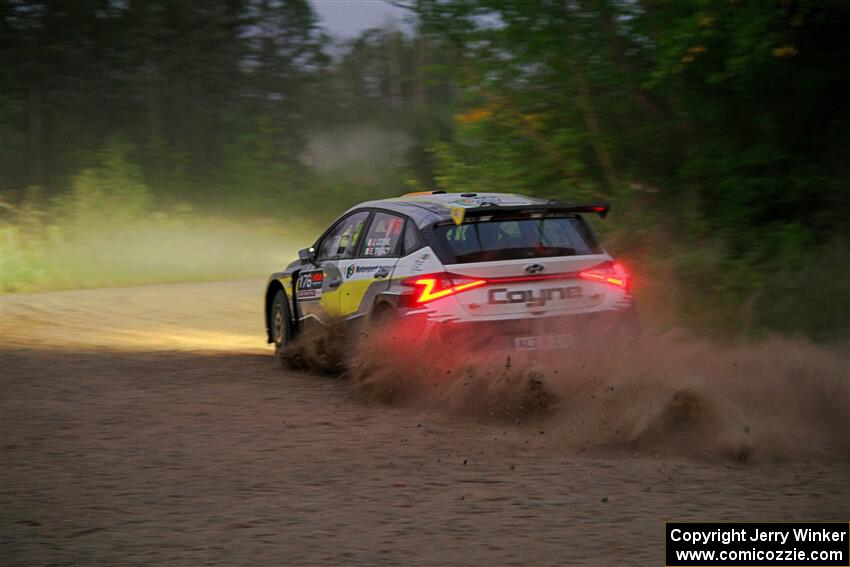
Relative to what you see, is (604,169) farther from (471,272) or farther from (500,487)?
(500,487)

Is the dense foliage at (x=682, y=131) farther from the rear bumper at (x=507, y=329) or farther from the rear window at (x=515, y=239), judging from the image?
the rear bumper at (x=507, y=329)

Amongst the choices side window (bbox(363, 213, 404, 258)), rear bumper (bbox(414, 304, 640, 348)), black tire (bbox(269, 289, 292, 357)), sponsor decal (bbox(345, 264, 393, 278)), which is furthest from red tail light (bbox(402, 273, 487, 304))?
black tire (bbox(269, 289, 292, 357))

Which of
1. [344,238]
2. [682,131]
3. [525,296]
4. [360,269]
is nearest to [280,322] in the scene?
Result: [344,238]

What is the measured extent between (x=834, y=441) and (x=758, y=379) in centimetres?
121

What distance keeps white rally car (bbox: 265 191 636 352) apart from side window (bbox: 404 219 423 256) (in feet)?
0.04

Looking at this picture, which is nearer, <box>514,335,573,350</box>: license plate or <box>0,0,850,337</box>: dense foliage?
<box>514,335,573,350</box>: license plate

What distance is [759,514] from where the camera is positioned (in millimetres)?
6031

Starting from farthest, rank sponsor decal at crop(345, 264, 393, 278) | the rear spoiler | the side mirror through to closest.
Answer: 1. the side mirror
2. sponsor decal at crop(345, 264, 393, 278)
3. the rear spoiler

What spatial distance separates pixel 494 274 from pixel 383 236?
5.66 feet

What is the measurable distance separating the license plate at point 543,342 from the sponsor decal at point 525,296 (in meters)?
0.27

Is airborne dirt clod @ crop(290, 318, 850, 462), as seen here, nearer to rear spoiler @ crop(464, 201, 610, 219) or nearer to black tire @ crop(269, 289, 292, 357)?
rear spoiler @ crop(464, 201, 610, 219)

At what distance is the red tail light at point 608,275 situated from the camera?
31.1 feet

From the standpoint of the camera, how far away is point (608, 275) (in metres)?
9.57

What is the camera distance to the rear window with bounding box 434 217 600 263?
948 centimetres
